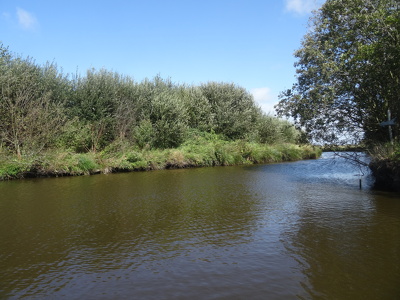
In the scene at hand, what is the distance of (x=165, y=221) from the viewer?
9.73 meters

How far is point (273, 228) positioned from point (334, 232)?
157 cm

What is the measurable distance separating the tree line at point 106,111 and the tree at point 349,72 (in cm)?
296

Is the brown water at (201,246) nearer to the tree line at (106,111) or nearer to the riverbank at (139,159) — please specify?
the riverbank at (139,159)

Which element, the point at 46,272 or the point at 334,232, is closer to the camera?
the point at 46,272

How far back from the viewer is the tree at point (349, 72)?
586 inches

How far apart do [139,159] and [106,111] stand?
6295 millimetres

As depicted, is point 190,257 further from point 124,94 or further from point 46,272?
point 124,94

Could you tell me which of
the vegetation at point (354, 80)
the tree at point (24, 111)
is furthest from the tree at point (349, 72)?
the tree at point (24, 111)

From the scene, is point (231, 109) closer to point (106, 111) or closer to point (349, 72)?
point (106, 111)

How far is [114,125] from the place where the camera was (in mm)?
28734

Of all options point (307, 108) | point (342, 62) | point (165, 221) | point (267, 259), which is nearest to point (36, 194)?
point (165, 221)

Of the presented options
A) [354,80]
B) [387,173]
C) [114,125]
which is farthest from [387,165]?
[114,125]

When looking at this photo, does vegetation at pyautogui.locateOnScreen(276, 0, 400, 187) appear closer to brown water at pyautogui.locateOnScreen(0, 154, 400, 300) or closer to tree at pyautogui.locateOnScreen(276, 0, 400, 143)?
tree at pyautogui.locateOnScreen(276, 0, 400, 143)

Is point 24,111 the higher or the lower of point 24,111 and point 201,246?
the higher
